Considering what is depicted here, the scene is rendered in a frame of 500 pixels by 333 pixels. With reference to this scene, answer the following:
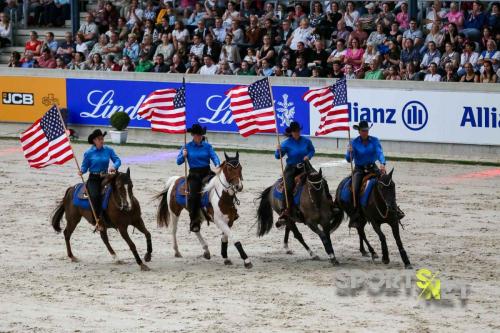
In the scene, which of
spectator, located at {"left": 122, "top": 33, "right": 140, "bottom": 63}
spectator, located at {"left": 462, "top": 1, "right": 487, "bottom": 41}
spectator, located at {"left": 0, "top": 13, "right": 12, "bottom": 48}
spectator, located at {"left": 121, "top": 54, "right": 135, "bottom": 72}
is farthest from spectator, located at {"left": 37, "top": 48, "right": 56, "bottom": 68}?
spectator, located at {"left": 462, "top": 1, "right": 487, "bottom": 41}

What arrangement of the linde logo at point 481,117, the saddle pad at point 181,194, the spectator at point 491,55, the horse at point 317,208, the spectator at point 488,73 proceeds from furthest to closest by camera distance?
1. the spectator at point 491,55
2. the spectator at point 488,73
3. the linde logo at point 481,117
4. the saddle pad at point 181,194
5. the horse at point 317,208

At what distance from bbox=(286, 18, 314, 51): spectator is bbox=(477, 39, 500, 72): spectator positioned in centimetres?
515

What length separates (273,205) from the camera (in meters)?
20.2

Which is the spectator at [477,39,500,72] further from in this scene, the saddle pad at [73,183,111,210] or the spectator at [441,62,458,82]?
the saddle pad at [73,183,111,210]

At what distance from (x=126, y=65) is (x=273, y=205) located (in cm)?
1535

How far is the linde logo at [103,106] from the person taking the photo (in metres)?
34.0

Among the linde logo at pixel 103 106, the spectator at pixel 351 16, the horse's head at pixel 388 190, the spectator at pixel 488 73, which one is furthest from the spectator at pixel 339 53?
the horse's head at pixel 388 190

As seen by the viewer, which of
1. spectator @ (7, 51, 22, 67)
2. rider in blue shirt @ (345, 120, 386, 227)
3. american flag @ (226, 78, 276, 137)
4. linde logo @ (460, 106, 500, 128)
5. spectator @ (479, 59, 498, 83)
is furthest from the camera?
spectator @ (7, 51, 22, 67)

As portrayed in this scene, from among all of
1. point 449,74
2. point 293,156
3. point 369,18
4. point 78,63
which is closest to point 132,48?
point 78,63

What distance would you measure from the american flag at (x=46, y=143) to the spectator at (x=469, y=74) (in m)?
12.7

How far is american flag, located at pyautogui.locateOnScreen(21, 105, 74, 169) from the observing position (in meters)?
20.0

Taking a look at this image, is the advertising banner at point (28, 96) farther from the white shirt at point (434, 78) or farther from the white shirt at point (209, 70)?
the white shirt at point (434, 78)

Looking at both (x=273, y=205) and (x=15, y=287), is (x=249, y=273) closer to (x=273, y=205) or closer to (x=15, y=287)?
(x=273, y=205)

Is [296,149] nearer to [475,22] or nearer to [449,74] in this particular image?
[449,74]
